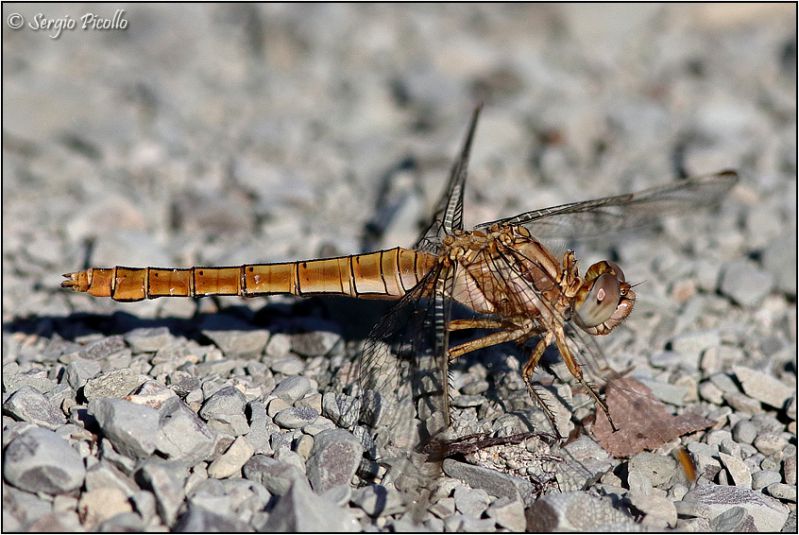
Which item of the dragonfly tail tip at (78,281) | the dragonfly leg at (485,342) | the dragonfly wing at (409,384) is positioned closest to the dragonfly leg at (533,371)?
the dragonfly leg at (485,342)

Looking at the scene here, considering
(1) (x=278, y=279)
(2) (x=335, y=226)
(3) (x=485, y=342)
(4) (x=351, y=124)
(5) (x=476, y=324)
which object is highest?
(4) (x=351, y=124)

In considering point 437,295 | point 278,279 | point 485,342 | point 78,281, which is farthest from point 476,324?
point 78,281

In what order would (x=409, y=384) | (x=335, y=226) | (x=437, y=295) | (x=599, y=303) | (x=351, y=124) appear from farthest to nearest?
(x=351, y=124)
(x=335, y=226)
(x=437, y=295)
(x=599, y=303)
(x=409, y=384)

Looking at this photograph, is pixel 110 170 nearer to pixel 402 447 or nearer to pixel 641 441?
pixel 402 447

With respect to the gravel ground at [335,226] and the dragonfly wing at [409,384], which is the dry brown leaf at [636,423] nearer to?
the gravel ground at [335,226]

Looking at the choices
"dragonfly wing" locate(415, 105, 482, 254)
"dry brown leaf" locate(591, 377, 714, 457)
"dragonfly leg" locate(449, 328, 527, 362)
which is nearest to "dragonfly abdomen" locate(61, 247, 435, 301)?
"dragonfly wing" locate(415, 105, 482, 254)

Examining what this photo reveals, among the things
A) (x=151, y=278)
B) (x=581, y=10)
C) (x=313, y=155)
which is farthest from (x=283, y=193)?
(x=581, y=10)

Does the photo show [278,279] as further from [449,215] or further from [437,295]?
[449,215]
